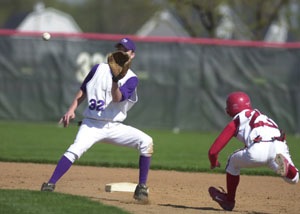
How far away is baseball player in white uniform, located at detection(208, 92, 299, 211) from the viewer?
557 cm

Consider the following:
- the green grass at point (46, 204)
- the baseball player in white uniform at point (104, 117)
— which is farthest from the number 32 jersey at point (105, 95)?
the green grass at point (46, 204)

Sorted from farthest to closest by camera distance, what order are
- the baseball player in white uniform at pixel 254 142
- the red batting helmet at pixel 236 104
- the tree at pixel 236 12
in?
the tree at pixel 236 12 < the red batting helmet at pixel 236 104 < the baseball player in white uniform at pixel 254 142

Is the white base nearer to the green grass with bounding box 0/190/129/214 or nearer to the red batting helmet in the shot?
the green grass with bounding box 0/190/129/214

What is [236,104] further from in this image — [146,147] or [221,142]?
[146,147]

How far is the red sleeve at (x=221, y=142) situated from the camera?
557 cm

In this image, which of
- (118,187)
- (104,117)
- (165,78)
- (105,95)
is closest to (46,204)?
(104,117)

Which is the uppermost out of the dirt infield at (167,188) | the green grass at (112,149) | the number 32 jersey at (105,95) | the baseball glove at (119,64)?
the baseball glove at (119,64)

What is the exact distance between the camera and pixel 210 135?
49.1 feet

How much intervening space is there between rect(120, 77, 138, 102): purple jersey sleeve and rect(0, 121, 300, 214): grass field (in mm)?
1109

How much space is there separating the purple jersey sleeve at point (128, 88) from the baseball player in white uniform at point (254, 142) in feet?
3.27

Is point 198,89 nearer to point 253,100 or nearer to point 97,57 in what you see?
point 253,100

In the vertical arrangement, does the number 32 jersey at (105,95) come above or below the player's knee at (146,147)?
above

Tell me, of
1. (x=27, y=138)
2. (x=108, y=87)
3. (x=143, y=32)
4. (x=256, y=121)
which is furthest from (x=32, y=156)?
(x=143, y=32)

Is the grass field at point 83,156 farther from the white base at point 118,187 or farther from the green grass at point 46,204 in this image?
the white base at point 118,187
